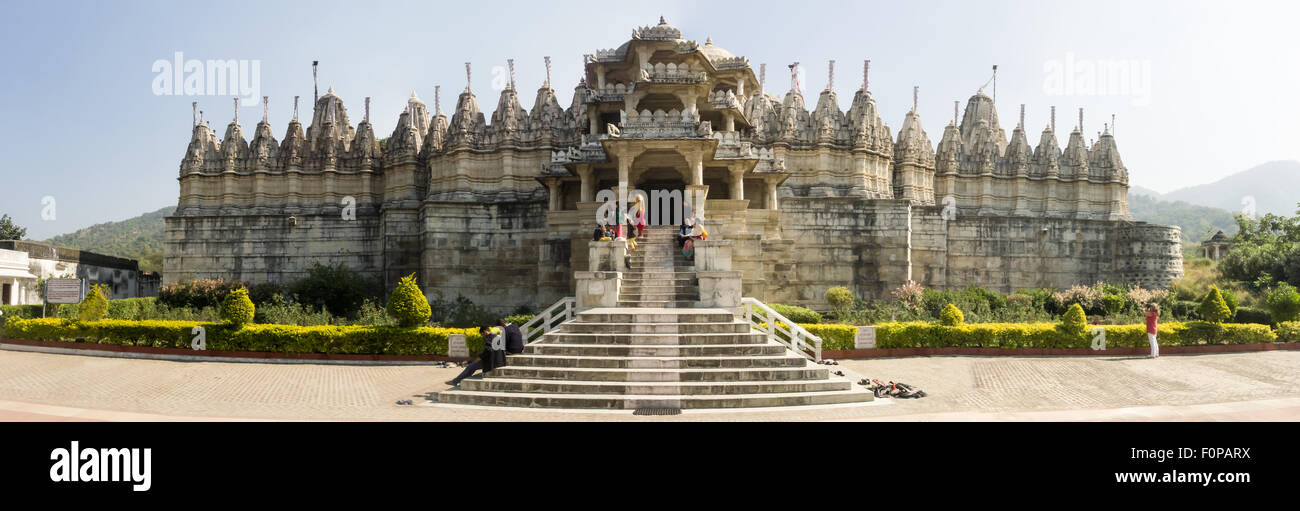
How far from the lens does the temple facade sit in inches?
985

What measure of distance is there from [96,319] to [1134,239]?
4587 cm

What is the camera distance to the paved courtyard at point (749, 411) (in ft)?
36.6

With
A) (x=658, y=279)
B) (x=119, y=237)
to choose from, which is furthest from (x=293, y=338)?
(x=119, y=237)

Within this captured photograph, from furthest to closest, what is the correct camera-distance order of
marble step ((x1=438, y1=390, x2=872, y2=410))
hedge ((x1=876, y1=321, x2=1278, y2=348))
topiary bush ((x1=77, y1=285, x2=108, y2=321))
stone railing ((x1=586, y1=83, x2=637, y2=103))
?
stone railing ((x1=586, y1=83, x2=637, y2=103))
topiary bush ((x1=77, y1=285, x2=108, y2=321))
hedge ((x1=876, y1=321, x2=1278, y2=348))
marble step ((x1=438, y1=390, x2=872, y2=410))

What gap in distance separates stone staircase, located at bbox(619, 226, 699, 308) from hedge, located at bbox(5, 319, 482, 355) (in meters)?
4.51

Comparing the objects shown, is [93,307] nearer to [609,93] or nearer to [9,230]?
[609,93]

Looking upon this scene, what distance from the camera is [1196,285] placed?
33.0 m

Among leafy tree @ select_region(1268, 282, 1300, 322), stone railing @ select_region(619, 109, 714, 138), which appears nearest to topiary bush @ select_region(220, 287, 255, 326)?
stone railing @ select_region(619, 109, 714, 138)

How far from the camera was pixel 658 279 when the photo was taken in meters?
17.3

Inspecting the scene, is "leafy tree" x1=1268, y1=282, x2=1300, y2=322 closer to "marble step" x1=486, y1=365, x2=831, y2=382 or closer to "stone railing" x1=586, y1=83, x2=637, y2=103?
"marble step" x1=486, y1=365, x2=831, y2=382

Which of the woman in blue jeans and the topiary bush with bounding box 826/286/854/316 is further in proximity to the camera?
the topiary bush with bounding box 826/286/854/316

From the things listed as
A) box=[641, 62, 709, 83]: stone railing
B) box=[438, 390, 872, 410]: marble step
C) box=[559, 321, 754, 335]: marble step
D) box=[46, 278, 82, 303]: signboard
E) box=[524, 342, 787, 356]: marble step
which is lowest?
box=[438, 390, 872, 410]: marble step
